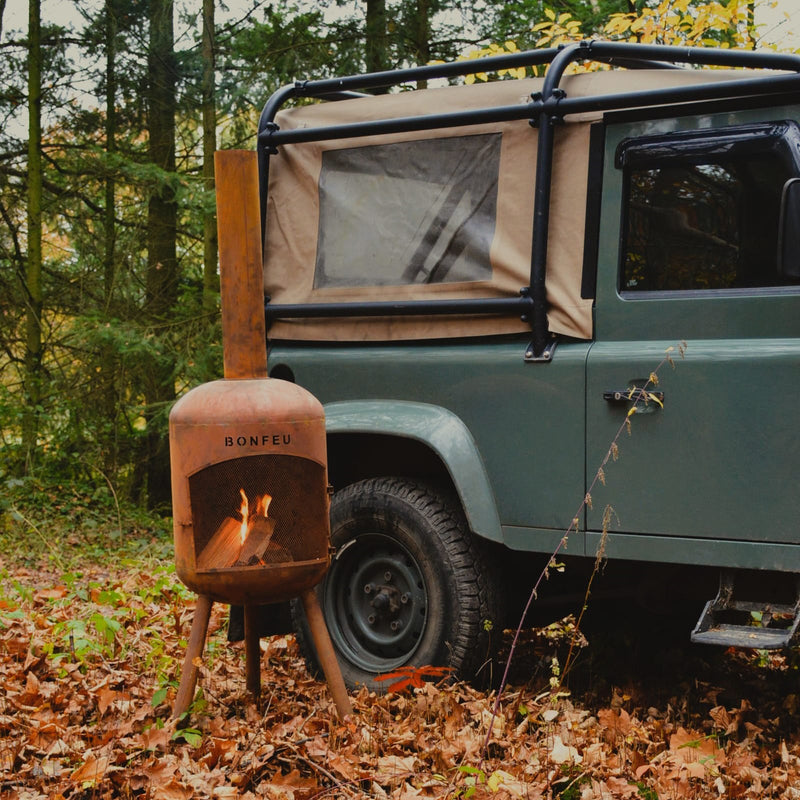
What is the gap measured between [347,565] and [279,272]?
59.3 inches

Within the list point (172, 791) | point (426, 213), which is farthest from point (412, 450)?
point (172, 791)

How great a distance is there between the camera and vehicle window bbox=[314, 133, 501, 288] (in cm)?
455

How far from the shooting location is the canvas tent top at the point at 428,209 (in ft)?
14.1

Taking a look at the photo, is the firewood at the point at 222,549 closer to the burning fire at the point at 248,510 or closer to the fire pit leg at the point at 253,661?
the burning fire at the point at 248,510

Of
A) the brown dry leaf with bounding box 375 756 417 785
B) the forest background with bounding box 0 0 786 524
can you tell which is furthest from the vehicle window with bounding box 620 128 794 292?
the forest background with bounding box 0 0 786 524

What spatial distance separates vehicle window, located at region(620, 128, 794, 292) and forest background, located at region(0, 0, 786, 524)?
27.9ft

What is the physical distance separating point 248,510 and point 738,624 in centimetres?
202

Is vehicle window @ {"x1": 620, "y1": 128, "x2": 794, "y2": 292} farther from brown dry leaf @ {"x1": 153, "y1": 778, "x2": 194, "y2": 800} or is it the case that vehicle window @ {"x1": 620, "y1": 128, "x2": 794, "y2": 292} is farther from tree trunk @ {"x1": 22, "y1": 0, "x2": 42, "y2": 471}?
tree trunk @ {"x1": 22, "y1": 0, "x2": 42, "y2": 471}

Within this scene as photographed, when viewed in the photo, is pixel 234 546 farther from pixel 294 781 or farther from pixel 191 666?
pixel 294 781

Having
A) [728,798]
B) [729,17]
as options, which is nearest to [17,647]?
[728,798]

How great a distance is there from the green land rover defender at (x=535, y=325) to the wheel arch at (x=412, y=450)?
1cm

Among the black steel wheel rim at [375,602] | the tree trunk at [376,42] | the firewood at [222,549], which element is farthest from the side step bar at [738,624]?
the tree trunk at [376,42]

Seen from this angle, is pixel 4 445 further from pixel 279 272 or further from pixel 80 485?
pixel 279 272

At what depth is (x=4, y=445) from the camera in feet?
41.7
